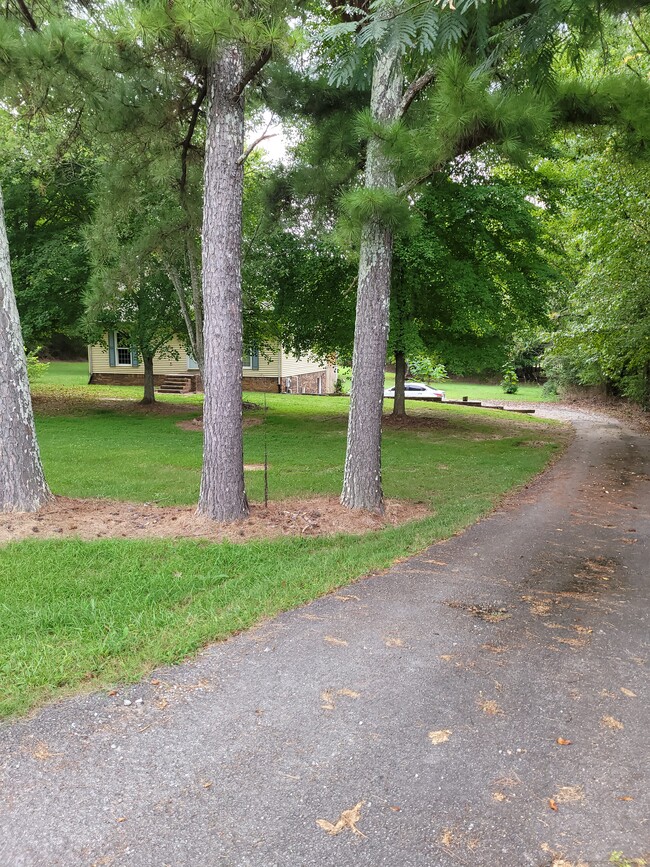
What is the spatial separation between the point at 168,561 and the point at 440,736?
306 centimetres

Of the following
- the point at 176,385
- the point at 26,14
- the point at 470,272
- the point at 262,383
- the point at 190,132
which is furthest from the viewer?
the point at 262,383

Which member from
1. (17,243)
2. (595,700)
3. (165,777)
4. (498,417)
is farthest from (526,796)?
(498,417)

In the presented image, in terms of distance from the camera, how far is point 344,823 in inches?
86.1

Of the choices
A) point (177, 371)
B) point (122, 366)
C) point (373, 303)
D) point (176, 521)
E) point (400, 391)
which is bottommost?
point (176, 521)

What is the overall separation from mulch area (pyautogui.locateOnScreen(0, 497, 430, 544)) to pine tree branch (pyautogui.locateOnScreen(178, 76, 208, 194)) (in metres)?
4.70

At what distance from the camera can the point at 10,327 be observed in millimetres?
6082

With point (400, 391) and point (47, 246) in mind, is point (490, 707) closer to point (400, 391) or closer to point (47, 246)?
point (400, 391)

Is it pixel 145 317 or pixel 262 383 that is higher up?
pixel 145 317

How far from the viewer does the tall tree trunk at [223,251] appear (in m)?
5.99

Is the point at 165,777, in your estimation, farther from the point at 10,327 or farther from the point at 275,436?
the point at 275,436

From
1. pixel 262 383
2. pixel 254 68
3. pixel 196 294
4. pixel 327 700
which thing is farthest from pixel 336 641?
pixel 262 383

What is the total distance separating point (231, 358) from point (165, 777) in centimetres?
427

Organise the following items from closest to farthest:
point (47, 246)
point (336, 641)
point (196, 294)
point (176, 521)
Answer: point (336, 641), point (176, 521), point (196, 294), point (47, 246)

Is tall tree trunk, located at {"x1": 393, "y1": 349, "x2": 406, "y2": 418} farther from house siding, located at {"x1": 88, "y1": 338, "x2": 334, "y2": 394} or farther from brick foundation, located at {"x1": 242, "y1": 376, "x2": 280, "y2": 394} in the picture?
brick foundation, located at {"x1": 242, "y1": 376, "x2": 280, "y2": 394}
